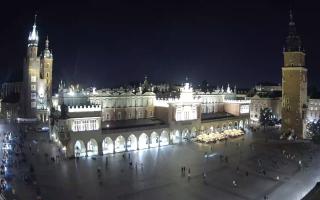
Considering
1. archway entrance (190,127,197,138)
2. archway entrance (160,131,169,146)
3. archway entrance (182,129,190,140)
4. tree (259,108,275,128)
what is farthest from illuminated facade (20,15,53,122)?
tree (259,108,275,128)

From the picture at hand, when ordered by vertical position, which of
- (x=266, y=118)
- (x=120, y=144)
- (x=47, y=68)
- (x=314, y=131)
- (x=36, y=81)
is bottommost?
(x=120, y=144)

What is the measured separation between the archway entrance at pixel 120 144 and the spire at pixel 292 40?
3328 centimetres

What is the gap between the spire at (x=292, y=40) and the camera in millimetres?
58031

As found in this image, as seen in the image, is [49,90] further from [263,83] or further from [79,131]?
[263,83]

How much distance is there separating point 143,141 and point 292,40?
31891 mm

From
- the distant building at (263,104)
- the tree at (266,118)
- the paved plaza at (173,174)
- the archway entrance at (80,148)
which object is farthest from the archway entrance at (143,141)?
the distant building at (263,104)

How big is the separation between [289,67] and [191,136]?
2097 centimetres

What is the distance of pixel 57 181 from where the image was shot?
94.1 ft

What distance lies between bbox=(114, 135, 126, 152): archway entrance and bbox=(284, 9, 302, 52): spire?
33.3m

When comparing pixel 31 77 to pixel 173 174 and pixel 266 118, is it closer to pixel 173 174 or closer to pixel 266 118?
pixel 173 174

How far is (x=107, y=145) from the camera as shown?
140 ft

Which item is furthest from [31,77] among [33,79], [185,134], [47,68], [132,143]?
[185,134]

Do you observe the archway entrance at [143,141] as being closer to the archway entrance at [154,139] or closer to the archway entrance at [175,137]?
the archway entrance at [154,139]

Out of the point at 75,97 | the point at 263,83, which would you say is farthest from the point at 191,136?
the point at 263,83
